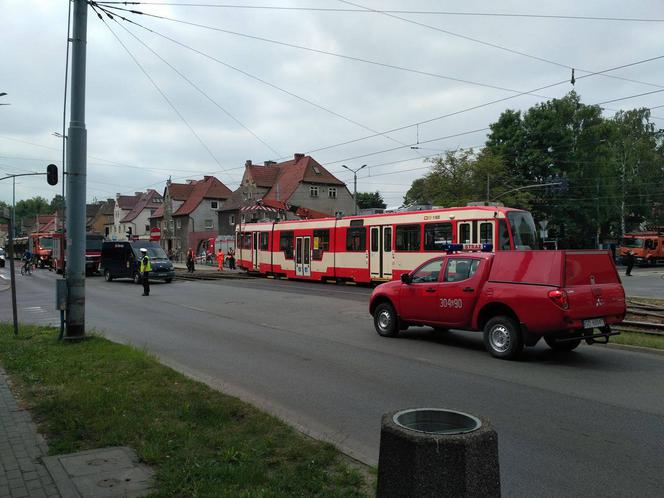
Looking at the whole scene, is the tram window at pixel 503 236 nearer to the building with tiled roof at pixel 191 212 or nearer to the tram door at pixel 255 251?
the tram door at pixel 255 251

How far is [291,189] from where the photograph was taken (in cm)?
6216

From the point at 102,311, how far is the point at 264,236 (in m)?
17.0

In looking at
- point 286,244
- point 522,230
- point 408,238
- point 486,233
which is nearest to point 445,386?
point 486,233

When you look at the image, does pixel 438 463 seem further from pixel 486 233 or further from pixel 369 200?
pixel 369 200

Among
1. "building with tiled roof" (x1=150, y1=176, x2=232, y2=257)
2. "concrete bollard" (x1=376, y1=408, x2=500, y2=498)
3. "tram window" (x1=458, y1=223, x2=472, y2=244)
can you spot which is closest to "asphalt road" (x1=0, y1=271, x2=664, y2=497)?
"concrete bollard" (x1=376, y1=408, x2=500, y2=498)

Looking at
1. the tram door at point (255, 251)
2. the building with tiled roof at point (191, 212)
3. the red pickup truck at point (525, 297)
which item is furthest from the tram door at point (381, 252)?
the building with tiled roof at point (191, 212)

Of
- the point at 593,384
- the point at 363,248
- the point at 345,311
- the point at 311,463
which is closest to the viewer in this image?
the point at 311,463

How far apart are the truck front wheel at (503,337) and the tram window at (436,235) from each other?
11.8 m

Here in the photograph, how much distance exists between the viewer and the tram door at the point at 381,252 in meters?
23.8

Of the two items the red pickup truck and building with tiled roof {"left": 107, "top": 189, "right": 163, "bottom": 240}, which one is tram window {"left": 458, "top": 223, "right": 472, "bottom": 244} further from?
building with tiled roof {"left": 107, "top": 189, "right": 163, "bottom": 240}

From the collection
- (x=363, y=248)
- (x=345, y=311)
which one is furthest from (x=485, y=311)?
(x=363, y=248)

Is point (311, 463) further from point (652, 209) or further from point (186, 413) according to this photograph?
→ point (652, 209)

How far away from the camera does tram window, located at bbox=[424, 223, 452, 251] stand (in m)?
21.1

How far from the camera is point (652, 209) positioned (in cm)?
6372
